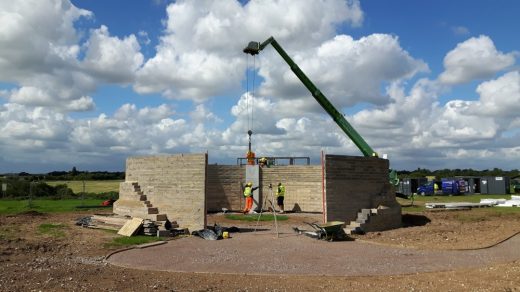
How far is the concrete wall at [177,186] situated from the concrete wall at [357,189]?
16.4 feet

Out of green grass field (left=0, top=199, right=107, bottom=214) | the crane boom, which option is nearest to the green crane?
the crane boom

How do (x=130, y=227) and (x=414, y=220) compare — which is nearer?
(x=130, y=227)

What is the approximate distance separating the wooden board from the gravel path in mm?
1906

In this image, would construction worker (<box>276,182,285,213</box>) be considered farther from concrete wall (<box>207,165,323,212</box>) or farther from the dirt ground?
the dirt ground

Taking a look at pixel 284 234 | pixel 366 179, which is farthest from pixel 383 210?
pixel 284 234

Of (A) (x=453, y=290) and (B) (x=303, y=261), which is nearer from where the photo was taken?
(A) (x=453, y=290)

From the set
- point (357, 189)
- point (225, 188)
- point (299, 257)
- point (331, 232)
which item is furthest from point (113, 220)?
point (357, 189)

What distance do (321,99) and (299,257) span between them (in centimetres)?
1612

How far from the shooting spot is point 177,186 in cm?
1841

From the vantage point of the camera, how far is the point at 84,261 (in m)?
12.1

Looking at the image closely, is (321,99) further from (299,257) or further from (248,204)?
(299,257)

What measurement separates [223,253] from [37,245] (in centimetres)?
595

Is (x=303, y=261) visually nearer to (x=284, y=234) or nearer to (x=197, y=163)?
(x=284, y=234)

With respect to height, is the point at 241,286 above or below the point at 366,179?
below
